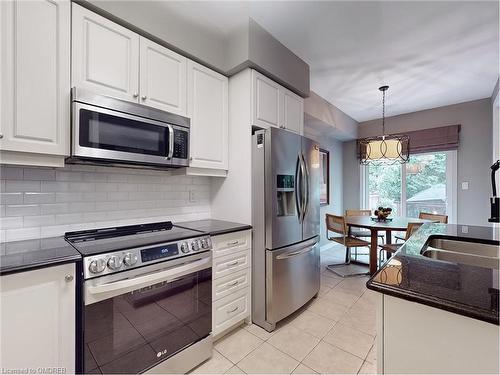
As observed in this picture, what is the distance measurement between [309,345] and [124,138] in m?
2.05

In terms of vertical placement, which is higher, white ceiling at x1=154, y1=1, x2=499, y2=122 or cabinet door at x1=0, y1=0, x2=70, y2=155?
white ceiling at x1=154, y1=1, x2=499, y2=122

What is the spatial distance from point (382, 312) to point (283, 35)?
7.64 feet

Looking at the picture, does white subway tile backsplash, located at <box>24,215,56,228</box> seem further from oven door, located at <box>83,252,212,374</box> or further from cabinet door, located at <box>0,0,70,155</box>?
oven door, located at <box>83,252,212,374</box>

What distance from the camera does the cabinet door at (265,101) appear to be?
219 cm

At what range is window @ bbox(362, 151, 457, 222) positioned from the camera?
3955 mm

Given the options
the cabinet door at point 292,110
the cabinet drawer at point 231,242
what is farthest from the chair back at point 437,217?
the cabinet drawer at point 231,242

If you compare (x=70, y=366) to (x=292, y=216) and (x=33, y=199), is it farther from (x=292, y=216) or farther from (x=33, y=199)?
(x=292, y=216)

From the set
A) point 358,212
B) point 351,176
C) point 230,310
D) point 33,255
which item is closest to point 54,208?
point 33,255

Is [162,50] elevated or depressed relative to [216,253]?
→ elevated

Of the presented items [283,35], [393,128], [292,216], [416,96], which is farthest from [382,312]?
[393,128]

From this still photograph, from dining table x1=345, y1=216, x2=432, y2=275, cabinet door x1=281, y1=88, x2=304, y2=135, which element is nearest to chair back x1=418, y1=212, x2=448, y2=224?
dining table x1=345, y1=216, x2=432, y2=275

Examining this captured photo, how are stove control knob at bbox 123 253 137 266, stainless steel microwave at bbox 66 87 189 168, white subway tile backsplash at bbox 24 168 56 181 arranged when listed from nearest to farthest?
stove control knob at bbox 123 253 137 266 < stainless steel microwave at bbox 66 87 189 168 < white subway tile backsplash at bbox 24 168 56 181

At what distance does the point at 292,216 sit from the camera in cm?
219

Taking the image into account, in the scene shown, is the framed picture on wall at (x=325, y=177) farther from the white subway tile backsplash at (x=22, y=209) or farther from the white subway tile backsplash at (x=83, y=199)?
the white subway tile backsplash at (x=22, y=209)
